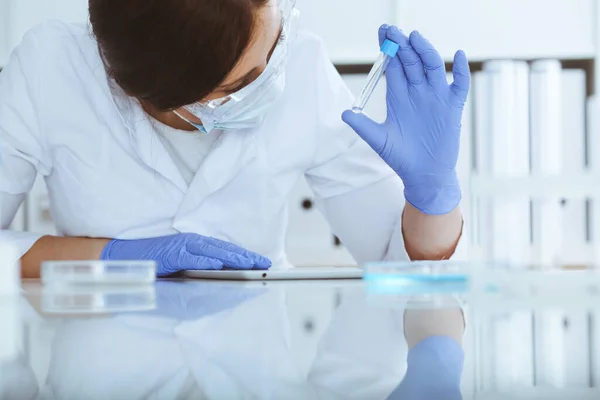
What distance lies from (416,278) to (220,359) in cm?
51

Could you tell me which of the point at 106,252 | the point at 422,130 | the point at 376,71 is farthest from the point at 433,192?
the point at 106,252

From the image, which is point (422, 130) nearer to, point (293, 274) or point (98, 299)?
point (293, 274)

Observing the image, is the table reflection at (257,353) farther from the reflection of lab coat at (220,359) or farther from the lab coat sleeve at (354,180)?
the lab coat sleeve at (354,180)

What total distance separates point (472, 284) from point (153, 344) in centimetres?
42

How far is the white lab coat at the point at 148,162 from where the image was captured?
1.46 meters

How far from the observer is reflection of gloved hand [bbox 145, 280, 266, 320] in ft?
2.02

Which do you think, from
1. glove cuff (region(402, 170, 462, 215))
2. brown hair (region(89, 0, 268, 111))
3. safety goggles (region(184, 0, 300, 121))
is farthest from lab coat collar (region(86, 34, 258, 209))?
glove cuff (region(402, 170, 462, 215))

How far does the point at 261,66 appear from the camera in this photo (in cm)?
128

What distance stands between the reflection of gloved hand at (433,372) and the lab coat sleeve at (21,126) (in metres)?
1.16

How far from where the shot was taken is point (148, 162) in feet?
4.75

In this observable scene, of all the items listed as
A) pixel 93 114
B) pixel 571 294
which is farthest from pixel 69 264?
pixel 93 114

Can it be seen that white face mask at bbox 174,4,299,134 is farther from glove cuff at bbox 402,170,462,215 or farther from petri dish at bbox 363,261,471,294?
petri dish at bbox 363,261,471,294

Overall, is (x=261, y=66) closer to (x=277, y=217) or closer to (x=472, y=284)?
(x=277, y=217)

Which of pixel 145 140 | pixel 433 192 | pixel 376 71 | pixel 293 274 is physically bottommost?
pixel 293 274
